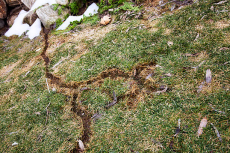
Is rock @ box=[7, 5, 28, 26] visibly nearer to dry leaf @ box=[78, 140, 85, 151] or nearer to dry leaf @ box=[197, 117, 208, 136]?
dry leaf @ box=[78, 140, 85, 151]

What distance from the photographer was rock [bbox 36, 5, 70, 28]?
7172 millimetres

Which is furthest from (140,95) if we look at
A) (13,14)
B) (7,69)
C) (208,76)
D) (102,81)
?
(13,14)

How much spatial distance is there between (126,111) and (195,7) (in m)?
3.76

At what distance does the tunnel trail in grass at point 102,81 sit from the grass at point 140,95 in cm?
8

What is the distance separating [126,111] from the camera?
103 inches

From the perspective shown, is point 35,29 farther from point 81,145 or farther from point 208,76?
point 208,76

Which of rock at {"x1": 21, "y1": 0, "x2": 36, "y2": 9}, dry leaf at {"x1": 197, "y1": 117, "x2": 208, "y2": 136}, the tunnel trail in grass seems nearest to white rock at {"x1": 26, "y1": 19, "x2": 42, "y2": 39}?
rock at {"x1": 21, "y1": 0, "x2": 36, "y2": 9}

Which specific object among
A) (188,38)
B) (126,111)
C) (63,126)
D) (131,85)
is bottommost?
(63,126)

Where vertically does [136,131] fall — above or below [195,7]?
→ below

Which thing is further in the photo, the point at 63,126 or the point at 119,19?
the point at 119,19

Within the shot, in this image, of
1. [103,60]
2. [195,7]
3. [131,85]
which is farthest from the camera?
[195,7]

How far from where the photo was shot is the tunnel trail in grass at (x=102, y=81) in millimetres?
2706

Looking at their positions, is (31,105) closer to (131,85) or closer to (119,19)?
(131,85)

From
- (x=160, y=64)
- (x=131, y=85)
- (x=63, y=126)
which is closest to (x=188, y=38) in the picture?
(x=160, y=64)
